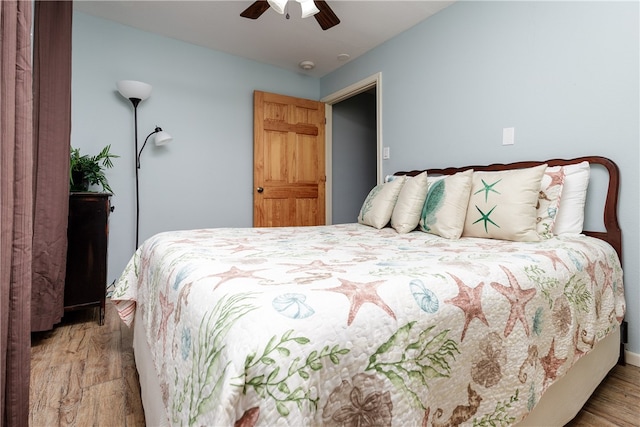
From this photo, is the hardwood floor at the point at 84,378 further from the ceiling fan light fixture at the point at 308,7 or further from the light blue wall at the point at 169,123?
the ceiling fan light fixture at the point at 308,7

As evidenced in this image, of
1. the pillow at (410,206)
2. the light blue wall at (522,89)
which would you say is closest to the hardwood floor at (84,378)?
the pillow at (410,206)

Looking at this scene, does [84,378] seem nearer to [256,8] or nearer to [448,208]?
[448,208]

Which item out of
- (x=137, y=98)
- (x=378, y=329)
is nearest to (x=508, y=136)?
(x=378, y=329)

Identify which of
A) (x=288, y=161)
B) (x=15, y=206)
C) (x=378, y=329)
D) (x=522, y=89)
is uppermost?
(x=522, y=89)

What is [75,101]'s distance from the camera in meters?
2.80

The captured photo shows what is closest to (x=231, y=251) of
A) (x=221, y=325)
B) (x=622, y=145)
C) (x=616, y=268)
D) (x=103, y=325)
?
(x=221, y=325)

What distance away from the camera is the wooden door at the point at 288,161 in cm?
363

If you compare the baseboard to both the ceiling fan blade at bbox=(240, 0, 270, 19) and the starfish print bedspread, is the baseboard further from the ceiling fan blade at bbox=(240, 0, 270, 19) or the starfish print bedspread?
the ceiling fan blade at bbox=(240, 0, 270, 19)

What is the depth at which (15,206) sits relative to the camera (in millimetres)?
707

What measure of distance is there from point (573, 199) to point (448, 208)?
0.64m

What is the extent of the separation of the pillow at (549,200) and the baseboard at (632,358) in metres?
0.75

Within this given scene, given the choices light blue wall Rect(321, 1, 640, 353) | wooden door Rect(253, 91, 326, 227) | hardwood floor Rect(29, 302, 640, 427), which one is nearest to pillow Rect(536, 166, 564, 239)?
light blue wall Rect(321, 1, 640, 353)

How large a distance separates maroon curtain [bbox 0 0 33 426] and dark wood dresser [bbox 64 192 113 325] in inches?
67.8

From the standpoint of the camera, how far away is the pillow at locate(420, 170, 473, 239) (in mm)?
1790
